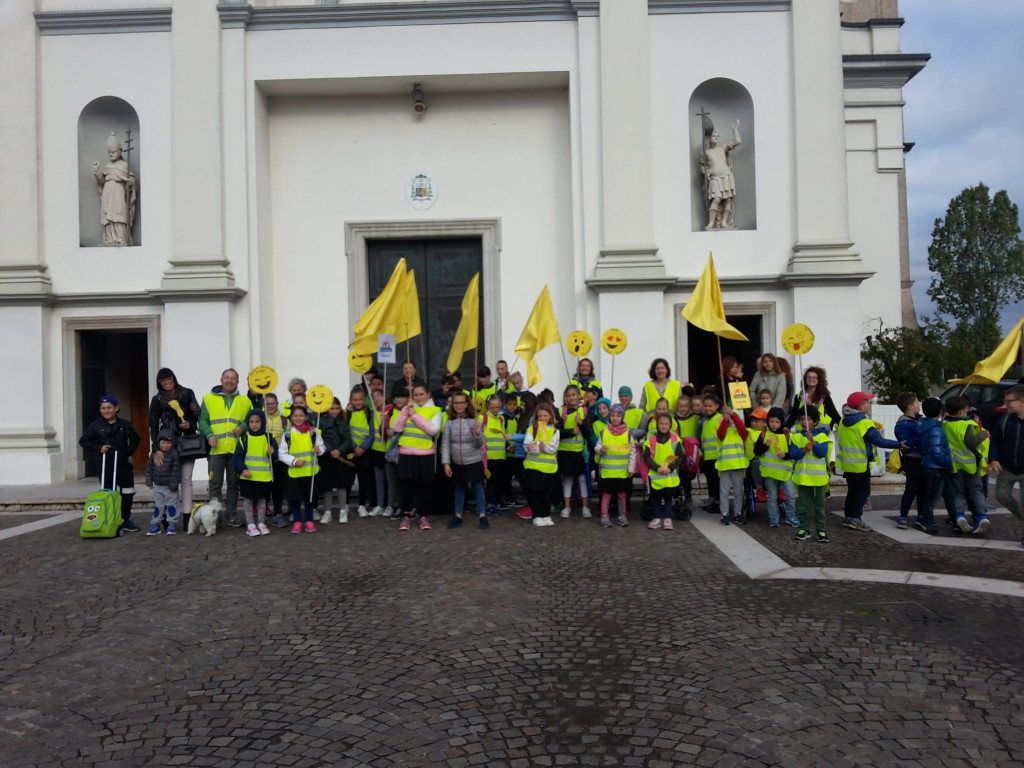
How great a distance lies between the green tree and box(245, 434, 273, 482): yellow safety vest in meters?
36.3

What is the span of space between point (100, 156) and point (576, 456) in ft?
33.7

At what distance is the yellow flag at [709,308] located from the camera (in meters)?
9.58

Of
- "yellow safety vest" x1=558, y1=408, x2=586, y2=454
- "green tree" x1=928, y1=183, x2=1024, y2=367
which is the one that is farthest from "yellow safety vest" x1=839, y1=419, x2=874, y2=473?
"green tree" x1=928, y1=183, x2=1024, y2=367

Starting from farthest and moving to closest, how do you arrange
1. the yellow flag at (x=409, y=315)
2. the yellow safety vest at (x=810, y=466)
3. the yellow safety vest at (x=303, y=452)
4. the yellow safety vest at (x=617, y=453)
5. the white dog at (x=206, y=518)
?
the yellow flag at (x=409, y=315) < the yellow safety vest at (x=617, y=453) < the yellow safety vest at (x=303, y=452) < the white dog at (x=206, y=518) < the yellow safety vest at (x=810, y=466)

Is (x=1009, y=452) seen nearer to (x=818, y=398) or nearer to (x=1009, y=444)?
(x=1009, y=444)

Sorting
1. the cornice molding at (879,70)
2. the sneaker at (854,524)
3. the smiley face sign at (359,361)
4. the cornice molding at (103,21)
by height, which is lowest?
the sneaker at (854,524)

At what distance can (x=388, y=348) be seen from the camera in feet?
32.6

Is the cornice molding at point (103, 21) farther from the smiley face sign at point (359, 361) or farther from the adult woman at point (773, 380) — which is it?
the adult woman at point (773, 380)

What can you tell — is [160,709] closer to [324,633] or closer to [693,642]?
[324,633]

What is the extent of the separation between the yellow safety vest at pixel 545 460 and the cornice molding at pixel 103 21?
9.93 meters

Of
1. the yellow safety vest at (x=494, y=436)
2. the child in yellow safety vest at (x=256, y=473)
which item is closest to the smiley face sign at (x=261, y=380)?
the child in yellow safety vest at (x=256, y=473)

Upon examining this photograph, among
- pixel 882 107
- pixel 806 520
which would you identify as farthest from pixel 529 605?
pixel 882 107

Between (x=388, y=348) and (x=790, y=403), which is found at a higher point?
(x=388, y=348)

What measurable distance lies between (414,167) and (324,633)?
34.0ft
